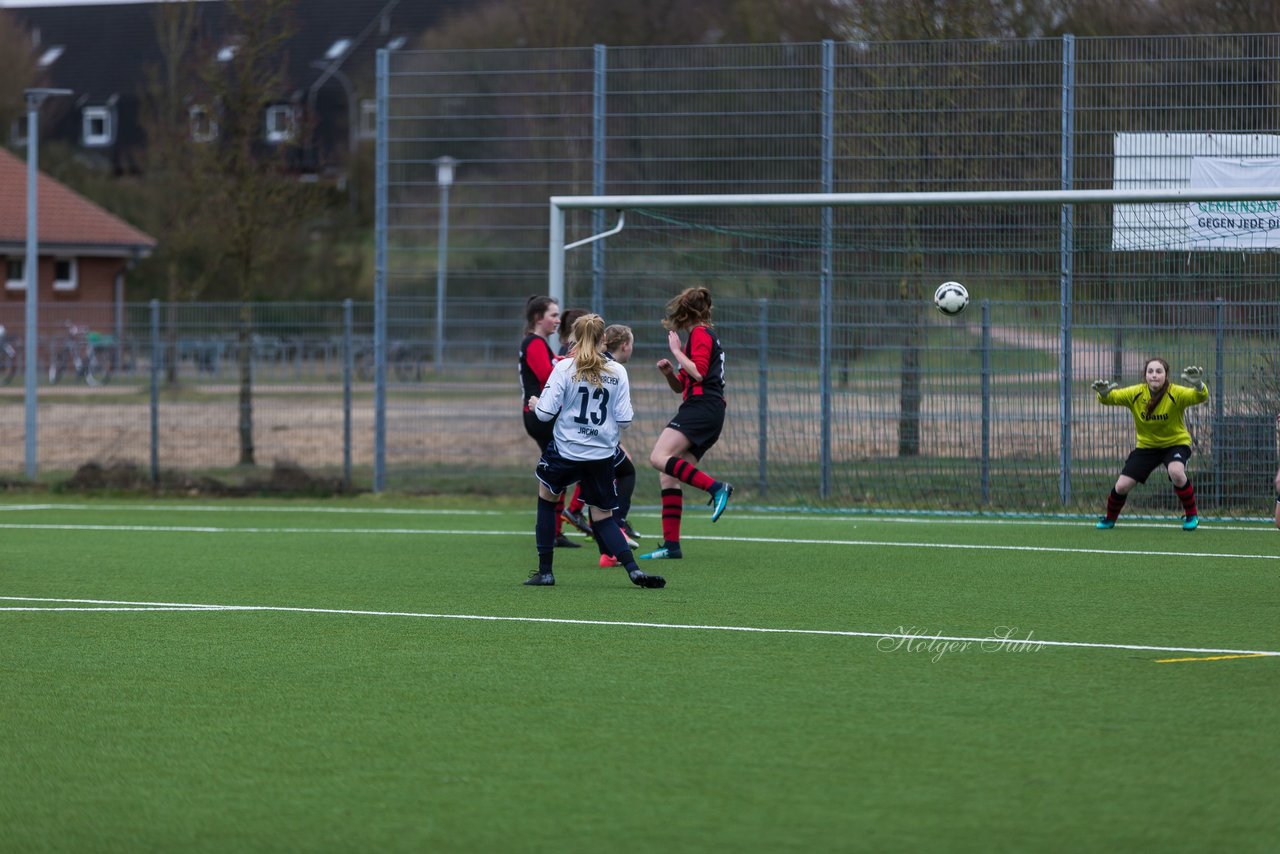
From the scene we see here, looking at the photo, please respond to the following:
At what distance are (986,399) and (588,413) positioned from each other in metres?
6.19

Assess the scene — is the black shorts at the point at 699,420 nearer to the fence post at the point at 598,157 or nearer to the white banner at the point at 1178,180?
the fence post at the point at 598,157

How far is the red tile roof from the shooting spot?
3822 centimetres

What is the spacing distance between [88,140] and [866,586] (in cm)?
5577

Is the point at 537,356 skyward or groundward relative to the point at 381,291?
groundward

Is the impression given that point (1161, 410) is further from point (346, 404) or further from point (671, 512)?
point (346, 404)

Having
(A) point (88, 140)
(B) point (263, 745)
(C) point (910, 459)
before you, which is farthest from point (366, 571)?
(A) point (88, 140)

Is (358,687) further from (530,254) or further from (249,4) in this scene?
(249,4)

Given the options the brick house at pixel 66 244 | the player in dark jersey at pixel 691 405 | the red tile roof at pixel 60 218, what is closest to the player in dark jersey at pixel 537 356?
the player in dark jersey at pixel 691 405

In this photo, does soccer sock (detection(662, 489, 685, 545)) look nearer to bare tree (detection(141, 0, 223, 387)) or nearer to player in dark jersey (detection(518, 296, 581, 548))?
player in dark jersey (detection(518, 296, 581, 548))

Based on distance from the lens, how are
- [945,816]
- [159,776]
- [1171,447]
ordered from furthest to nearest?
[1171,447] → [159,776] → [945,816]

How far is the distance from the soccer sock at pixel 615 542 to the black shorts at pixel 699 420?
4.75ft

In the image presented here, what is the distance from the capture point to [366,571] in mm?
10367

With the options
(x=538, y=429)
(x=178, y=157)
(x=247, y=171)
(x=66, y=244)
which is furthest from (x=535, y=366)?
(x=66, y=244)

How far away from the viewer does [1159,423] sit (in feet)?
39.7
